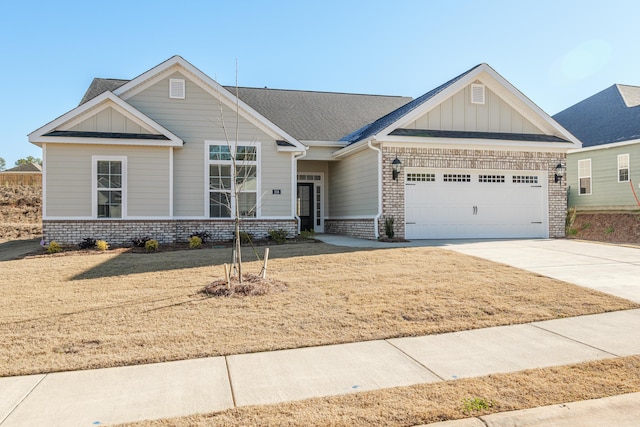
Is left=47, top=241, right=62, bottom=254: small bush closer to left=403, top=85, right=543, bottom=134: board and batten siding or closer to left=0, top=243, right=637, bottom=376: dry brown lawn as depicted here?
left=0, top=243, right=637, bottom=376: dry brown lawn

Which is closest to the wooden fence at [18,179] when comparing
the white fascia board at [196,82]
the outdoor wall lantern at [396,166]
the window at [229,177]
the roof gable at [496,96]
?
the white fascia board at [196,82]

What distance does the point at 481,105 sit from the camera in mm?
15664

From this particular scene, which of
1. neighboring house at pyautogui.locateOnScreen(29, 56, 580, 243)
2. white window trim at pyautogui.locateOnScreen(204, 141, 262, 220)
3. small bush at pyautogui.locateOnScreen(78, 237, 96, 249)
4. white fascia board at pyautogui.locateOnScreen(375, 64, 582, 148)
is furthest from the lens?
white fascia board at pyautogui.locateOnScreen(375, 64, 582, 148)

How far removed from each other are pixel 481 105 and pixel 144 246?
11771mm

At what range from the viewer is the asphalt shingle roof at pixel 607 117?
20984 millimetres

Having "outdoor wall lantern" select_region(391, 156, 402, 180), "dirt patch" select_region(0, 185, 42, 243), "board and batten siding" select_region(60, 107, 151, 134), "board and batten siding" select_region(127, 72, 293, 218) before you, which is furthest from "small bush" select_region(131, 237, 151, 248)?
"dirt patch" select_region(0, 185, 42, 243)

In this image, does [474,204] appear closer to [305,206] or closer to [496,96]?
[496,96]

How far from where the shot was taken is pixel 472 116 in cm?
1562

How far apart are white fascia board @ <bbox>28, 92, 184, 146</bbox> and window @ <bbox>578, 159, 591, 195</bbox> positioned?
63.4 feet

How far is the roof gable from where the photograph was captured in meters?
14.9

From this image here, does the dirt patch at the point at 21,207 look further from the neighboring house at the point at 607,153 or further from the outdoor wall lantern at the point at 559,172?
the neighboring house at the point at 607,153

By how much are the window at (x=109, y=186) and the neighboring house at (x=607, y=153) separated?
58.0ft

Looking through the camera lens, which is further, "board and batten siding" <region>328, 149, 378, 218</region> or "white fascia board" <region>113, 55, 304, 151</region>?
"board and batten siding" <region>328, 149, 378, 218</region>

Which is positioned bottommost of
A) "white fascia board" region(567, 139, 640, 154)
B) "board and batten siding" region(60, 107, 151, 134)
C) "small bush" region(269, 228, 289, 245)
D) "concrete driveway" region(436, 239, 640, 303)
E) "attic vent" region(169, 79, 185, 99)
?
"concrete driveway" region(436, 239, 640, 303)
